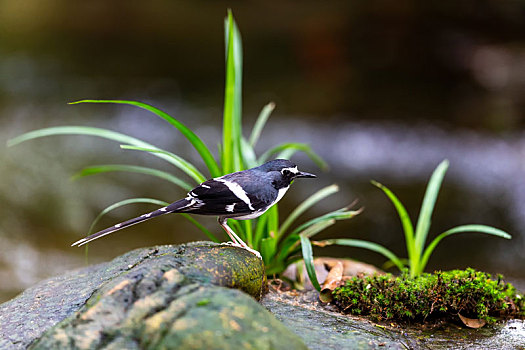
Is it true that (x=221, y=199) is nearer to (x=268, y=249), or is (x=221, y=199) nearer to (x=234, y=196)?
(x=234, y=196)

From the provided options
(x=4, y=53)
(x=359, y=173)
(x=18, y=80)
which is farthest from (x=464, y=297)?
(x=4, y=53)

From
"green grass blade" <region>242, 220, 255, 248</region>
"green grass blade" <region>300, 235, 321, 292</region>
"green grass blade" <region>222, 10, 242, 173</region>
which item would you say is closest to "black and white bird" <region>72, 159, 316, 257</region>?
"green grass blade" <region>300, 235, 321, 292</region>

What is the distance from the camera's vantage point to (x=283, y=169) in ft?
9.11

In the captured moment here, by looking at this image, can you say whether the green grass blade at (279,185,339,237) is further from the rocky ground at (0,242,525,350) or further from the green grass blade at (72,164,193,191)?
the green grass blade at (72,164,193,191)

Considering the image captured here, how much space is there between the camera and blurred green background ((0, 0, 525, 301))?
20.9 feet

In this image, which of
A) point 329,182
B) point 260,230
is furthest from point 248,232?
point 329,182

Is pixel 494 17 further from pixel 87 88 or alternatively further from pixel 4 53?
pixel 4 53

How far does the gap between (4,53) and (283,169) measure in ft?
27.0

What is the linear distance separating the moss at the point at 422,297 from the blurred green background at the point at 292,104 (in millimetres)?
2973

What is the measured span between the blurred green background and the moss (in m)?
2.97

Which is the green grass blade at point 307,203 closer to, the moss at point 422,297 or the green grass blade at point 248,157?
the green grass blade at point 248,157

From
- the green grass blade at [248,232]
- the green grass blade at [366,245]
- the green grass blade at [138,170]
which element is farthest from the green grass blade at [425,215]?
the green grass blade at [138,170]

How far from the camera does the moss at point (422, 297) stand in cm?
280

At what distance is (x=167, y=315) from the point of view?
74.2 inches
